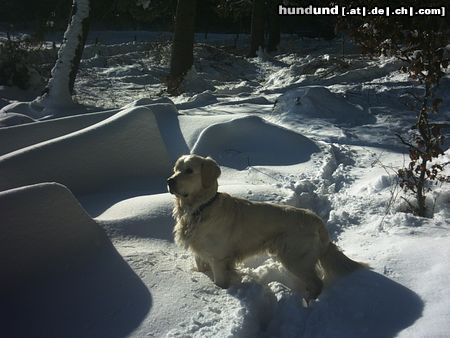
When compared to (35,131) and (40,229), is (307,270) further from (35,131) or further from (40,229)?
(35,131)

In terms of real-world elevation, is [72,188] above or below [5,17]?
below

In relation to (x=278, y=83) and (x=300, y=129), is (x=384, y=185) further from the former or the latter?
(x=278, y=83)

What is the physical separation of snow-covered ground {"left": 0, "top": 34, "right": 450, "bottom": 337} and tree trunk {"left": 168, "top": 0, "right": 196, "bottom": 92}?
5.90 meters

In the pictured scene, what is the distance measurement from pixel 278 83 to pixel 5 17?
32487 millimetres

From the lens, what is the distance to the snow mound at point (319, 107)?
902 cm

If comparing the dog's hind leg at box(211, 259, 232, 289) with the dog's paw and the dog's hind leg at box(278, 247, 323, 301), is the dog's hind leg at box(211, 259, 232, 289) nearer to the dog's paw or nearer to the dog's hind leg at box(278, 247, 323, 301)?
the dog's paw

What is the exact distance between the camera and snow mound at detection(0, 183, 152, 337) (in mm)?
2859

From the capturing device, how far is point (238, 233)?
12.2 feet

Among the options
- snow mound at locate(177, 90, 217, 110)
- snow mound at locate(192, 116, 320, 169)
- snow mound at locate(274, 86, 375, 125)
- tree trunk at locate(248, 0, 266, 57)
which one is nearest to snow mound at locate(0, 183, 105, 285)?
snow mound at locate(192, 116, 320, 169)

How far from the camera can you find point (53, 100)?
10.4m

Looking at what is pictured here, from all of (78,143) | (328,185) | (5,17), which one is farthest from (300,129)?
(5,17)

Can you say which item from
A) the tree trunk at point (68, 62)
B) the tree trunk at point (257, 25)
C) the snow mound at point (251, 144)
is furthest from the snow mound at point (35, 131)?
the tree trunk at point (257, 25)

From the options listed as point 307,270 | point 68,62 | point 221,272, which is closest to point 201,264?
point 221,272

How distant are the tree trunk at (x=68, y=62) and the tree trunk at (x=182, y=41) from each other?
3100 millimetres
